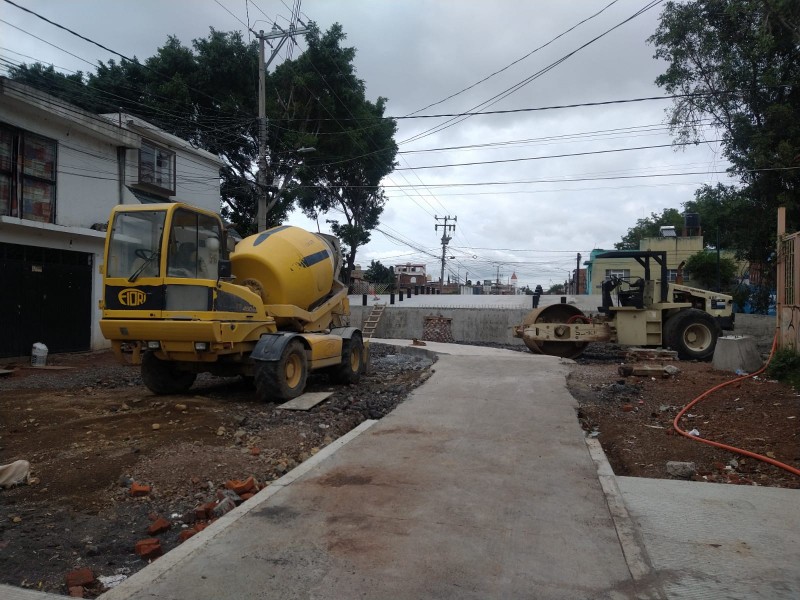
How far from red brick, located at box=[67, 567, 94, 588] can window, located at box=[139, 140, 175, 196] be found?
15483mm

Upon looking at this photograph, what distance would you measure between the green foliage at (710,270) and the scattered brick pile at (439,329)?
59.9 feet

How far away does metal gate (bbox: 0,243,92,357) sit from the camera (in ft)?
43.8

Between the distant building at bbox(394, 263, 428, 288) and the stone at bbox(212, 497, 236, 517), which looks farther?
the distant building at bbox(394, 263, 428, 288)

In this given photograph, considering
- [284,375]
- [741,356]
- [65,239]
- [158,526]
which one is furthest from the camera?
[65,239]

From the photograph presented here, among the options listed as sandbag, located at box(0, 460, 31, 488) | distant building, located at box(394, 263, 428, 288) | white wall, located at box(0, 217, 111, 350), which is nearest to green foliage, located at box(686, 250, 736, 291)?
white wall, located at box(0, 217, 111, 350)

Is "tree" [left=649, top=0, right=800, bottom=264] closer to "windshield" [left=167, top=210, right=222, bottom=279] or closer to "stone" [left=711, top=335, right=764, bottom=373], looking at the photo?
"stone" [left=711, top=335, right=764, bottom=373]

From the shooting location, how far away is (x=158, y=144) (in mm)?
18234

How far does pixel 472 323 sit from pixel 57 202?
13695 mm

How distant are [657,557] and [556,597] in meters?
0.91

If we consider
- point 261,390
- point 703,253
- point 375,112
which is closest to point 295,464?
point 261,390

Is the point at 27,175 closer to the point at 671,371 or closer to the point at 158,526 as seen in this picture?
the point at 158,526

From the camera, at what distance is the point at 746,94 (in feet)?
59.3

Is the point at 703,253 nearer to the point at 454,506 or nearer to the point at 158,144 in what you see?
the point at 158,144

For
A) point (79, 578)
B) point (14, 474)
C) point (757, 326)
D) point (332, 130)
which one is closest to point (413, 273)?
point (332, 130)
